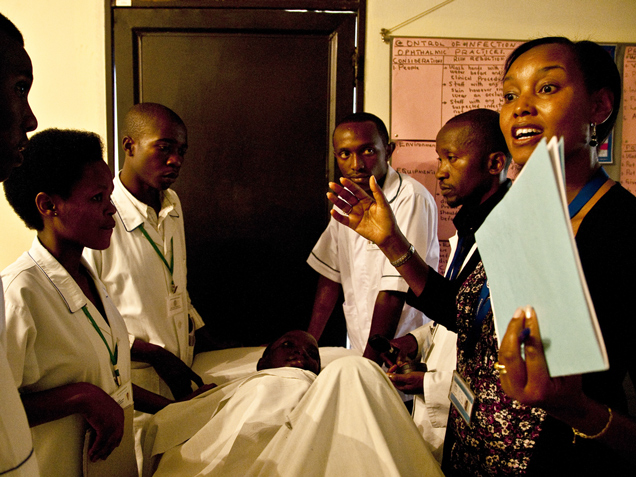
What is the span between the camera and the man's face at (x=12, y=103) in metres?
0.81

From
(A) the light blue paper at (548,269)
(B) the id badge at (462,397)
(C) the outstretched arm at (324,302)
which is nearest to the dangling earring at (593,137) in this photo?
(A) the light blue paper at (548,269)

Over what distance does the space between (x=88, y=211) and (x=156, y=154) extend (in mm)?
654

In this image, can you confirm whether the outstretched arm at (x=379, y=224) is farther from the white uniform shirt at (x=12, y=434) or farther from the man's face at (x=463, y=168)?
the white uniform shirt at (x=12, y=434)

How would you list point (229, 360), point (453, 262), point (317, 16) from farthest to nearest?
point (317, 16) < point (229, 360) < point (453, 262)

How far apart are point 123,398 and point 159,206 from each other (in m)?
0.95

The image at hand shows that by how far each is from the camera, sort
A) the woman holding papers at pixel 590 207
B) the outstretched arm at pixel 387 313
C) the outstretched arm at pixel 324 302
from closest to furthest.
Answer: the woman holding papers at pixel 590 207
the outstretched arm at pixel 387 313
the outstretched arm at pixel 324 302

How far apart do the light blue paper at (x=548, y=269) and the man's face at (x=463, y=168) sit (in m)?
0.98

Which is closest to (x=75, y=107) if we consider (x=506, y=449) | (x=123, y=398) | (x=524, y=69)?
(x=123, y=398)

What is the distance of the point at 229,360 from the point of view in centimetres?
208

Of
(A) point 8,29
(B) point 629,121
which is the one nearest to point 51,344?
(A) point 8,29

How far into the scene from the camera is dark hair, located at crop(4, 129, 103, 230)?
119 centimetres

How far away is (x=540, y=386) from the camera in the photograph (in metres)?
0.60

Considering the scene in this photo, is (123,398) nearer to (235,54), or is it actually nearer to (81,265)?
(81,265)

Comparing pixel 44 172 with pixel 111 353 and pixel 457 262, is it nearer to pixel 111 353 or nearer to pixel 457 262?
pixel 111 353
